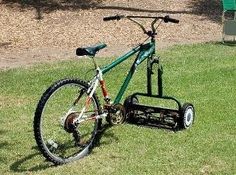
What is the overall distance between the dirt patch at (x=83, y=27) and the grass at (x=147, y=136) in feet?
10.3

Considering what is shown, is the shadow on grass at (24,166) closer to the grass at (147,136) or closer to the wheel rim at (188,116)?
the grass at (147,136)

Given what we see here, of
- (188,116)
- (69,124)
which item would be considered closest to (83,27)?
(188,116)

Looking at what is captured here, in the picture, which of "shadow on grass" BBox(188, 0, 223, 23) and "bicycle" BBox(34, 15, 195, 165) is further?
"shadow on grass" BBox(188, 0, 223, 23)

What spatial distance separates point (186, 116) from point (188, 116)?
0.26 feet

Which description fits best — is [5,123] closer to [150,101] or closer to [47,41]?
[150,101]

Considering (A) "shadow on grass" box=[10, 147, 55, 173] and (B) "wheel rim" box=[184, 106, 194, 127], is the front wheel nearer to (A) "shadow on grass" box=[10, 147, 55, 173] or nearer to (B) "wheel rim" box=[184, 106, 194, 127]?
(A) "shadow on grass" box=[10, 147, 55, 173]

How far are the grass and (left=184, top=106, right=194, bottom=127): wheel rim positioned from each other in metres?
0.12

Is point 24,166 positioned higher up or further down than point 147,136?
higher up

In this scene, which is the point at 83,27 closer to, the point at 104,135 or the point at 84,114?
the point at 104,135

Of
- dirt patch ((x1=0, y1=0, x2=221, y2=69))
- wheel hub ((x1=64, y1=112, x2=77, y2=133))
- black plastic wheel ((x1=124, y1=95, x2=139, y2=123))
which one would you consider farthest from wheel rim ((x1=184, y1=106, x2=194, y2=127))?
dirt patch ((x1=0, y1=0, x2=221, y2=69))

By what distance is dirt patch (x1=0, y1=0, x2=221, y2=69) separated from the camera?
13633 millimetres

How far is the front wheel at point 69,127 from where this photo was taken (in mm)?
5375

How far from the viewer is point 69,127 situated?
220 inches

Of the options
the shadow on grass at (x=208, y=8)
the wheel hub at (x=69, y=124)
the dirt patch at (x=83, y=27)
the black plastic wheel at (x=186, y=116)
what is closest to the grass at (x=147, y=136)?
the black plastic wheel at (x=186, y=116)
